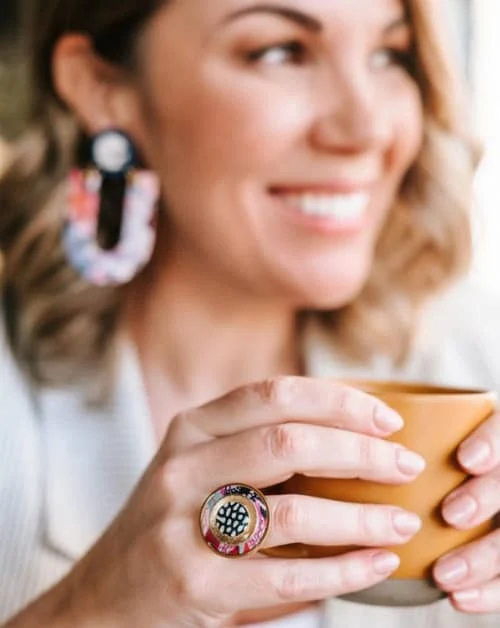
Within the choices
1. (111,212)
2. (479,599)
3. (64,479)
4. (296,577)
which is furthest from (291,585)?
(111,212)

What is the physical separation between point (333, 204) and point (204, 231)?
0.41 ft

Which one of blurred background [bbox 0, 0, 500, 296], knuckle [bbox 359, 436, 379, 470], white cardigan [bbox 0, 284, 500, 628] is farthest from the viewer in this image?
blurred background [bbox 0, 0, 500, 296]

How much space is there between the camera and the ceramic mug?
0.39 m

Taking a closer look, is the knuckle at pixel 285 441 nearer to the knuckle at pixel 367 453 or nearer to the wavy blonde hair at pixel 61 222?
the knuckle at pixel 367 453

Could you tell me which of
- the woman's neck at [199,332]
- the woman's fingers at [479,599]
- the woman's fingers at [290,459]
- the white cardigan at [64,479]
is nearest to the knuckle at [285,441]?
the woman's fingers at [290,459]

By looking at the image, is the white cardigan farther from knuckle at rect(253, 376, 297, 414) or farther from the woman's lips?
knuckle at rect(253, 376, 297, 414)

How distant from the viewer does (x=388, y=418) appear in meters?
0.39

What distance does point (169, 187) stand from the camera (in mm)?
811

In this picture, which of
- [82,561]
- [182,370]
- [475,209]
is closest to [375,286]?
[475,209]

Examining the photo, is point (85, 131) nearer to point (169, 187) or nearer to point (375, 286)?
point (169, 187)

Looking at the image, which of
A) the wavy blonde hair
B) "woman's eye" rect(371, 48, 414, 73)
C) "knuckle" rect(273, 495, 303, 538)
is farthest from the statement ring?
"woman's eye" rect(371, 48, 414, 73)

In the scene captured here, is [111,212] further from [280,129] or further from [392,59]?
[392,59]

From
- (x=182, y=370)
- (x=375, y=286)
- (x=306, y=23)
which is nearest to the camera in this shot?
(x=306, y=23)

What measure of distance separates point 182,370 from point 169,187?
18 cm
